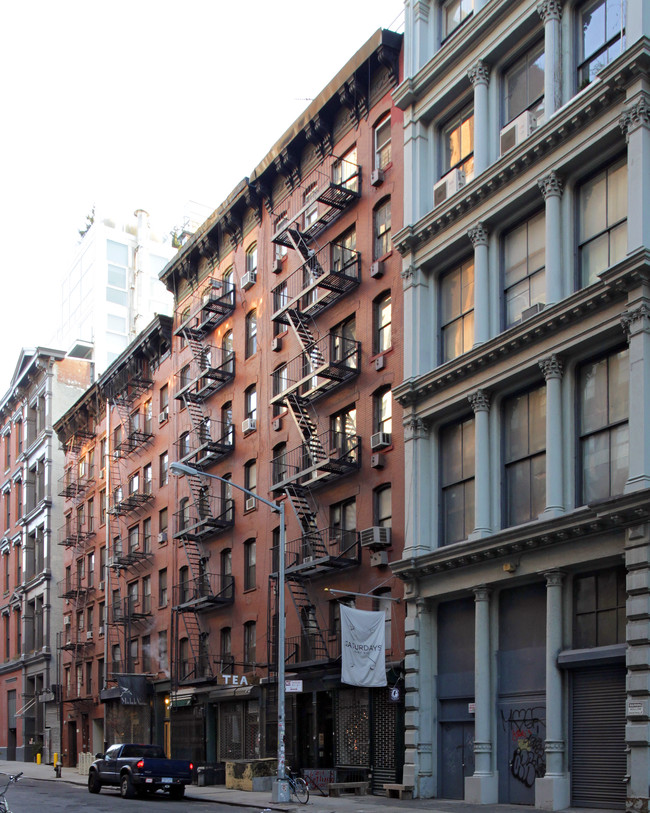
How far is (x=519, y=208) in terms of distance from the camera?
27234 millimetres

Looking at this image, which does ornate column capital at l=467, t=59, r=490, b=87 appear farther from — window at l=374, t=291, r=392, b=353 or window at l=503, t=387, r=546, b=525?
window at l=503, t=387, r=546, b=525

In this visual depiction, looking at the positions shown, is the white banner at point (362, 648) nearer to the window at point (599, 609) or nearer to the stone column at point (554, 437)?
the window at point (599, 609)

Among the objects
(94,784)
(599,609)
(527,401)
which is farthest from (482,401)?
(94,784)

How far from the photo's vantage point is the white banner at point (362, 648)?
1092 inches

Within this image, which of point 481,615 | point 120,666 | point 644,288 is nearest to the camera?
point 644,288

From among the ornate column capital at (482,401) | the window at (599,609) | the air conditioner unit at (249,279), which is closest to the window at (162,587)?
the air conditioner unit at (249,279)

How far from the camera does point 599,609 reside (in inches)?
914

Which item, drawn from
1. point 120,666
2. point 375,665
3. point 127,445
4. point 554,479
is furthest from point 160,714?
point 554,479

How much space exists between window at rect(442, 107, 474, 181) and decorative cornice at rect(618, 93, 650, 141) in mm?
6753

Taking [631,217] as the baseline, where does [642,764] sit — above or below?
below

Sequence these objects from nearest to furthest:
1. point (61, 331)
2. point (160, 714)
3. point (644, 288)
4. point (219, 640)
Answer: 1. point (644, 288)
2. point (219, 640)
3. point (160, 714)
4. point (61, 331)

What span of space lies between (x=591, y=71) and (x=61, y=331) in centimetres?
8846

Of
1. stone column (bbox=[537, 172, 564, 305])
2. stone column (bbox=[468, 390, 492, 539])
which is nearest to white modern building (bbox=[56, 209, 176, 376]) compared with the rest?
stone column (bbox=[468, 390, 492, 539])

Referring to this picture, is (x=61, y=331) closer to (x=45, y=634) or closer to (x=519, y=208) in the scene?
(x=45, y=634)
